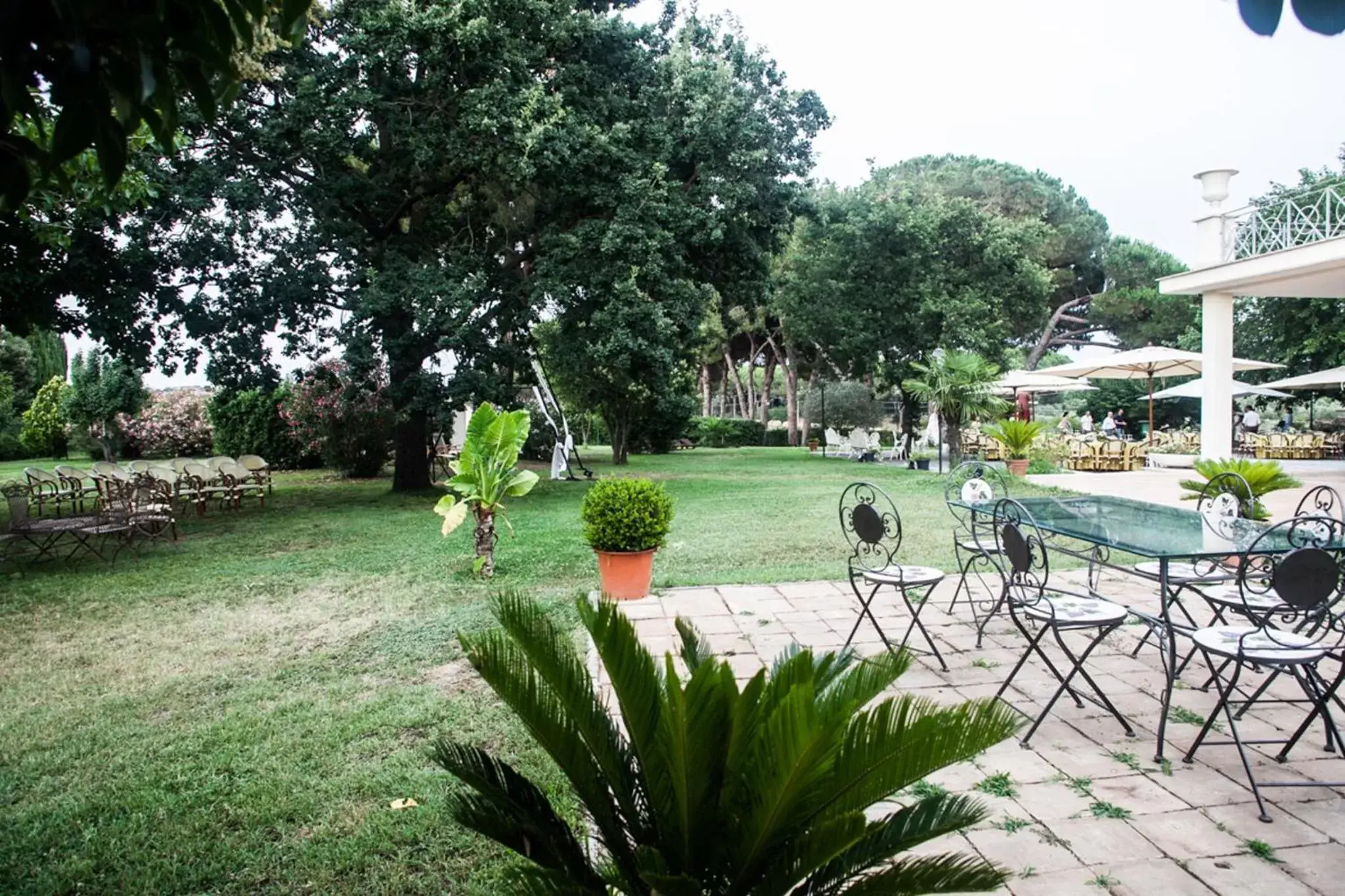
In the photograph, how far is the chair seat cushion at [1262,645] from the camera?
3102mm

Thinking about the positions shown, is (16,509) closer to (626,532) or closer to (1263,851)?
(626,532)

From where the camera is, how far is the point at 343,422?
1795 centimetres

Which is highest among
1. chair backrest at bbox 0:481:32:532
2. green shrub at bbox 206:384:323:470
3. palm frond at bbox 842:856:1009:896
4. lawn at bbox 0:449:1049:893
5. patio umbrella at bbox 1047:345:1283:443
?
patio umbrella at bbox 1047:345:1283:443

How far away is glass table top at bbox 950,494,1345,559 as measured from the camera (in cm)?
383

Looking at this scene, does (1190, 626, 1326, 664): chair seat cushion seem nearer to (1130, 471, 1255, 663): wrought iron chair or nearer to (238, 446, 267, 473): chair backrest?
(1130, 471, 1255, 663): wrought iron chair

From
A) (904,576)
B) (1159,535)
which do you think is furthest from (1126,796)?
(904,576)

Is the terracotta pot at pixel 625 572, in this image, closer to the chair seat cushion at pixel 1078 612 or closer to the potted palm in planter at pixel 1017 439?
the chair seat cushion at pixel 1078 612

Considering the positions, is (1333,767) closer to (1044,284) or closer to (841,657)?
(841,657)

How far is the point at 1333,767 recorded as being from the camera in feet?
11.0

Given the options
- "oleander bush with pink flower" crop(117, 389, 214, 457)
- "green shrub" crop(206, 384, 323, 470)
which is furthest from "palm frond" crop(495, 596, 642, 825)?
"oleander bush with pink flower" crop(117, 389, 214, 457)

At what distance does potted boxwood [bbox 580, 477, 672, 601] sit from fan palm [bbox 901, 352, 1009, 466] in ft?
37.1

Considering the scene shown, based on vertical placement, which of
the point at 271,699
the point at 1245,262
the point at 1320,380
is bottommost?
the point at 271,699

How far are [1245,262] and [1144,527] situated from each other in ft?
34.7

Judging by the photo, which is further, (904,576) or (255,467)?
(255,467)
